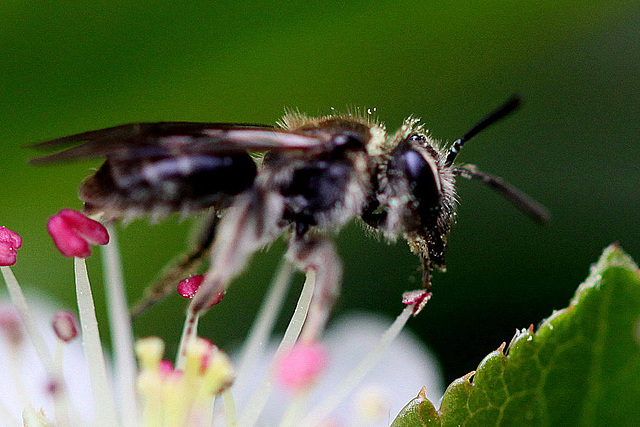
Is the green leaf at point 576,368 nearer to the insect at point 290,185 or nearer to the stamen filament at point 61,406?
the insect at point 290,185

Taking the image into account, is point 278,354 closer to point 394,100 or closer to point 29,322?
point 29,322

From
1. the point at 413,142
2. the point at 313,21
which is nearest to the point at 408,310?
the point at 413,142

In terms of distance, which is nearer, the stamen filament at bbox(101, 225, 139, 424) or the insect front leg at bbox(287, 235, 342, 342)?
the insect front leg at bbox(287, 235, 342, 342)

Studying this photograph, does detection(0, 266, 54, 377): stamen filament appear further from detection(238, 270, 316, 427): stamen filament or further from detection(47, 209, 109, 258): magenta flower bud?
detection(238, 270, 316, 427): stamen filament

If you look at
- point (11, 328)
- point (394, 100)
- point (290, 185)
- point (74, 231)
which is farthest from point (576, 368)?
point (394, 100)

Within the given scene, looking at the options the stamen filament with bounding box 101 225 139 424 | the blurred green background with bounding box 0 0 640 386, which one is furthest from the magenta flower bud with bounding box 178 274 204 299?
the blurred green background with bounding box 0 0 640 386

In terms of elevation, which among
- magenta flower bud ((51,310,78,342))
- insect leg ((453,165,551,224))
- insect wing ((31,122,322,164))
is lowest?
magenta flower bud ((51,310,78,342))
